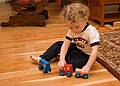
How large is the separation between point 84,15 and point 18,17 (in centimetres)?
154

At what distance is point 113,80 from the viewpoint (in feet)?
5.57

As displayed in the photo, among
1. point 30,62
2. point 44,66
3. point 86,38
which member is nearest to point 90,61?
point 86,38

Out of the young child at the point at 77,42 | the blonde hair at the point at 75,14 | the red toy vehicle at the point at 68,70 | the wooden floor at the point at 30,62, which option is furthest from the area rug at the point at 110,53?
the blonde hair at the point at 75,14

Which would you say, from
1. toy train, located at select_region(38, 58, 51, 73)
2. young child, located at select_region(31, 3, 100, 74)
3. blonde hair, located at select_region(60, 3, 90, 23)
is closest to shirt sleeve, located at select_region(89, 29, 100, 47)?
young child, located at select_region(31, 3, 100, 74)

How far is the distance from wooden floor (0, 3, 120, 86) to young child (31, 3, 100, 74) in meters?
0.09

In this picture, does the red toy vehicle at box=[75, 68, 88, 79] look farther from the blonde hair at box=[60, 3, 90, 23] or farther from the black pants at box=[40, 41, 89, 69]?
the blonde hair at box=[60, 3, 90, 23]

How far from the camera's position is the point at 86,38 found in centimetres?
184

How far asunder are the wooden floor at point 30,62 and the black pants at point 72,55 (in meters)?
0.08

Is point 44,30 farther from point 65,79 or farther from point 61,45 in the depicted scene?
point 65,79

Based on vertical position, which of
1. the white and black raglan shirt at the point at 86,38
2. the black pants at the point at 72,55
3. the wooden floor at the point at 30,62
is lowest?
the wooden floor at the point at 30,62

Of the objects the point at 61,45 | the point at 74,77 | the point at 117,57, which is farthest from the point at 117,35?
the point at 74,77

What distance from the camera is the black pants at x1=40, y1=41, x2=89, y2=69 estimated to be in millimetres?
1831

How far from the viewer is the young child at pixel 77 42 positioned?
1751 mm

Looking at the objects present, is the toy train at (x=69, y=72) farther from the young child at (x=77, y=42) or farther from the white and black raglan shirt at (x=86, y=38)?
the white and black raglan shirt at (x=86, y=38)
